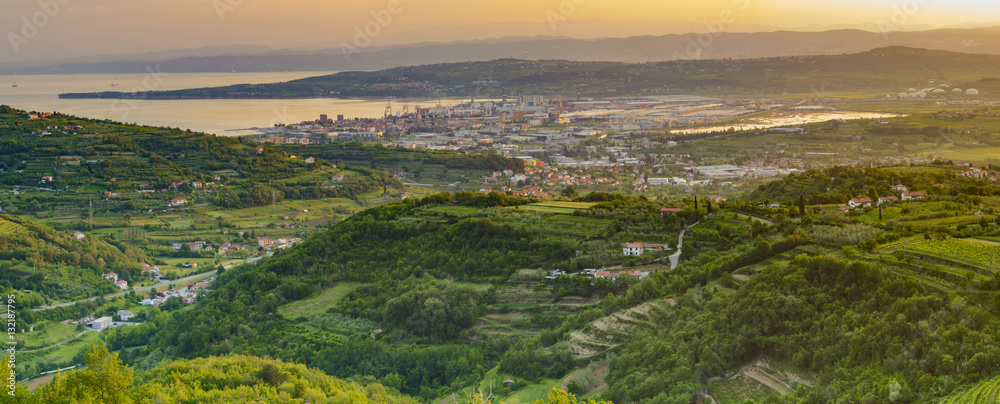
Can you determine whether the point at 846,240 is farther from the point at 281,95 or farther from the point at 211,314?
the point at 281,95

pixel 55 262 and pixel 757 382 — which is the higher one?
pixel 757 382

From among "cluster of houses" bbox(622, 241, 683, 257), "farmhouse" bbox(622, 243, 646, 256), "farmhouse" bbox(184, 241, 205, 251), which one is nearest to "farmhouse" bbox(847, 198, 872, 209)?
"cluster of houses" bbox(622, 241, 683, 257)

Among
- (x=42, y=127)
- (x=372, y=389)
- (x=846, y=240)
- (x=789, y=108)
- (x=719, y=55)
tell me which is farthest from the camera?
(x=719, y=55)

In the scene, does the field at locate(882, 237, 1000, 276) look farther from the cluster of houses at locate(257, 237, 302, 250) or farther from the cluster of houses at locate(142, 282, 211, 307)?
the cluster of houses at locate(257, 237, 302, 250)

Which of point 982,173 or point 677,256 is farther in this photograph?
point 982,173

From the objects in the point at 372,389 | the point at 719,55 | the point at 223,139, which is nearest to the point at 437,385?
the point at 372,389

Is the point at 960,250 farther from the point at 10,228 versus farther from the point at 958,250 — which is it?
the point at 10,228

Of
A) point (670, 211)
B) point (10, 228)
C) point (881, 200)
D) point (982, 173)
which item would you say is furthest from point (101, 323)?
point (982, 173)
